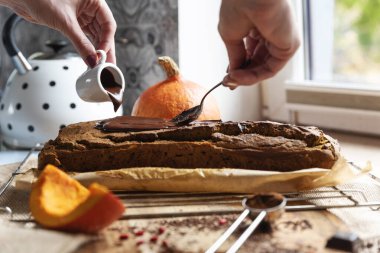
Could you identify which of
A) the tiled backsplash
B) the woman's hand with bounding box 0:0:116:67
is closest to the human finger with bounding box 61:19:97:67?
the woman's hand with bounding box 0:0:116:67

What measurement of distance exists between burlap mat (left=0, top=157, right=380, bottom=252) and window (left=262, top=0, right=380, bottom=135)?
0.64 m

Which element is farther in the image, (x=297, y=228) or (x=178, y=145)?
(x=178, y=145)

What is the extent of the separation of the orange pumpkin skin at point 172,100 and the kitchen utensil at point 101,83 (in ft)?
0.65

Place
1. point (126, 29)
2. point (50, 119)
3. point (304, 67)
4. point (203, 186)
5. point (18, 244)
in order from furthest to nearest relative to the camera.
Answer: point (304, 67) → point (126, 29) → point (50, 119) → point (203, 186) → point (18, 244)

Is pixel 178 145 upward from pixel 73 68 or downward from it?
downward

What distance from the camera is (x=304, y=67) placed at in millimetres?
1995

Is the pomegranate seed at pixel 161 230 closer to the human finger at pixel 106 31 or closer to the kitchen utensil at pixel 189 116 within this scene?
the kitchen utensil at pixel 189 116

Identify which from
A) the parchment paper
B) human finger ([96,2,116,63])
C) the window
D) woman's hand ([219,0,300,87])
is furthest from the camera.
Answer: the window

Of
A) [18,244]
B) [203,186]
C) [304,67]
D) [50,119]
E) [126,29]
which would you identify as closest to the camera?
[18,244]

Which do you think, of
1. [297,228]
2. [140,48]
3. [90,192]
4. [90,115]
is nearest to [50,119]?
[90,115]

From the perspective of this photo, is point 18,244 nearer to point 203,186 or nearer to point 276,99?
point 203,186

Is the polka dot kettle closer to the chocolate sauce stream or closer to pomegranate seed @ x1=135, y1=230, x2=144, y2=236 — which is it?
the chocolate sauce stream

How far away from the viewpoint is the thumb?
47.6 inches

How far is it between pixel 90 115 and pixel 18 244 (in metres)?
0.83
